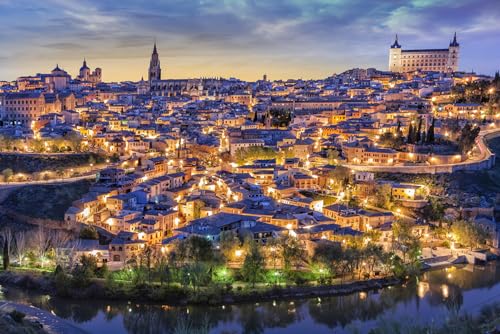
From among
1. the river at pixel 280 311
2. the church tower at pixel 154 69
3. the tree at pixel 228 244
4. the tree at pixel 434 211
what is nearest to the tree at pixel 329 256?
the river at pixel 280 311

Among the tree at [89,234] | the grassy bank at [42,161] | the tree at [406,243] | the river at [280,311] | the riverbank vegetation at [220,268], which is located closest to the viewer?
the river at [280,311]

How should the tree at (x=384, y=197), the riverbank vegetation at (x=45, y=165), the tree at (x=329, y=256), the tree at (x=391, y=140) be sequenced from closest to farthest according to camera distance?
1. the tree at (x=329, y=256)
2. the tree at (x=384, y=197)
3. the riverbank vegetation at (x=45, y=165)
4. the tree at (x=391, y=140)

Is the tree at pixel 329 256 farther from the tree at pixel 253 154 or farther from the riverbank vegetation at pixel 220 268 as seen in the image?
the tree at pixel 253 154

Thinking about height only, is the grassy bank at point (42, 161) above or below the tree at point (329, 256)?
above

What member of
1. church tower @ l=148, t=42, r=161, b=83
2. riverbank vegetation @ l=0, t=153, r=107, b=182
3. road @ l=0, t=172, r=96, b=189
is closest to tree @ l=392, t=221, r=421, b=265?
road @ l=0, t=172, r=96, b=189

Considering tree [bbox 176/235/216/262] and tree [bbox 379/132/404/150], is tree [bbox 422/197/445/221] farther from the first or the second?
tree [bbox 176/235/216/262]

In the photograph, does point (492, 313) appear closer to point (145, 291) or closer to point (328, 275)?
point (328, 275)

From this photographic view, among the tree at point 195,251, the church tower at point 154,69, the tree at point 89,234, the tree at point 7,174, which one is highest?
the church tower at point 154,69

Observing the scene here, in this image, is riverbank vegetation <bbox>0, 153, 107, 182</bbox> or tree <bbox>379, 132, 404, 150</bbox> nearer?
riverbank vegetation <bbox>0, 153, 107, 182</bbox>
